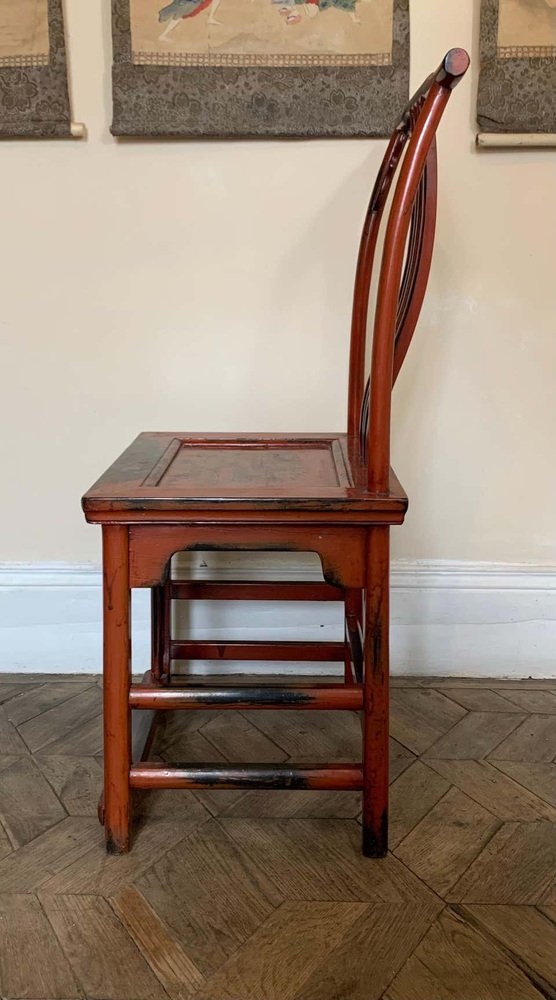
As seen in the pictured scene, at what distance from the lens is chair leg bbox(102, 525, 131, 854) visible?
95 cm

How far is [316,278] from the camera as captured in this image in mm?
1451

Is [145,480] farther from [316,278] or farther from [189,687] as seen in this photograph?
[316,278]

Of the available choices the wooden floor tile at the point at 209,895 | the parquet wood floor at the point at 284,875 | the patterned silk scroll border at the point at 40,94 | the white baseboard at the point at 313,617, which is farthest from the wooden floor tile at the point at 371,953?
the patterned silk scroll border at the point at 40,94

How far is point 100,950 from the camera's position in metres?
0.85

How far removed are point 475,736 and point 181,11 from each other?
146 cm

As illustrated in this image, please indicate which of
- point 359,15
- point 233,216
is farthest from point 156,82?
point 359,15

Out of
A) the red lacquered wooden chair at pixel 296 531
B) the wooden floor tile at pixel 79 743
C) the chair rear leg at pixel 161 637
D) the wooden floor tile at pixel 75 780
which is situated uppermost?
the red lacquered wooden chair at pixel 296 531

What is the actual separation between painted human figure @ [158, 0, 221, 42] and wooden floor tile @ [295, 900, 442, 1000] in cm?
150

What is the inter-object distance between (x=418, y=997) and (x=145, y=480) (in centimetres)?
70

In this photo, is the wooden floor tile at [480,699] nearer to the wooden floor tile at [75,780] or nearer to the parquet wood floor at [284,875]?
the parquet wood floor at [284,875]

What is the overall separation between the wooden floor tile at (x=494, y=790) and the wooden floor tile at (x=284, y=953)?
1.03 feet

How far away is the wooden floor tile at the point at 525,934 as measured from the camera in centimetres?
82

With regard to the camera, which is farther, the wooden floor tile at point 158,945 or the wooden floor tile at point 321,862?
the wooden floor tile at point 321,862

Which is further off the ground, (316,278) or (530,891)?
(316,278)
